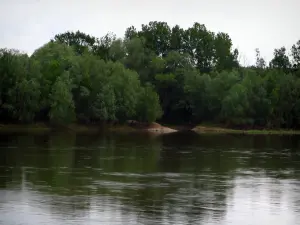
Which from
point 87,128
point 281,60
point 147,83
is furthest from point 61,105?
point 281,60

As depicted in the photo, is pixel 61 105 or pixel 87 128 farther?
pixel 87 128

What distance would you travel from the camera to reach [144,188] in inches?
1368

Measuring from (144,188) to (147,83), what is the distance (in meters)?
100

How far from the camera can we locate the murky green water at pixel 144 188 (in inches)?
→ 1017

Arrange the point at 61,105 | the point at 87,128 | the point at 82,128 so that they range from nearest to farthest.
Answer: the point at 61,105 < the point at 82,128 < the point at 87,128

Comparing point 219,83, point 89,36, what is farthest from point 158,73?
point 89,36

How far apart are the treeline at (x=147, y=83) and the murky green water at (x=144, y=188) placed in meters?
47.8

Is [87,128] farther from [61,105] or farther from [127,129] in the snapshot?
[61,105]

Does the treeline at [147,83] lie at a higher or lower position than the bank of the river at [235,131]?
higher

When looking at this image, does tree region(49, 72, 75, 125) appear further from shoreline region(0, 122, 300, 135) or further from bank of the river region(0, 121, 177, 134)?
shoreline region(0, 122, 300, 135)

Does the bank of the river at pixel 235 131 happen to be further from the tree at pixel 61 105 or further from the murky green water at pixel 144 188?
the murky green water at pixel 144 188

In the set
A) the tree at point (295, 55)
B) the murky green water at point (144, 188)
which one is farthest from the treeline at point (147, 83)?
the murky green water at point (144, 188)

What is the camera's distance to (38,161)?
48.6 metres

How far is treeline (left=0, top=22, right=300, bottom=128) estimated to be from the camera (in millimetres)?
106188
